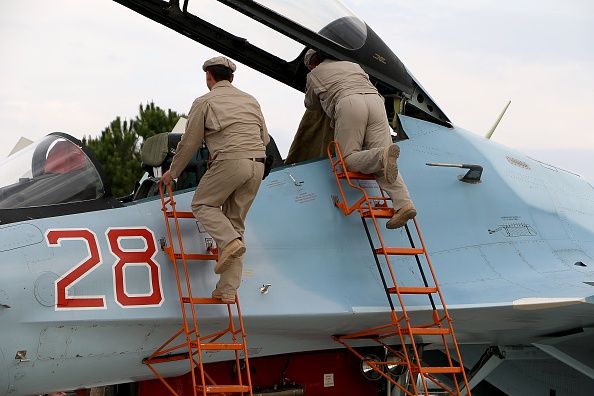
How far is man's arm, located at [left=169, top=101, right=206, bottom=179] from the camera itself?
5453mm

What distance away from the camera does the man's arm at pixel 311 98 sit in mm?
6711

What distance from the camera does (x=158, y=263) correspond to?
18.2 ft

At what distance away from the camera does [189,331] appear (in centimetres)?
543

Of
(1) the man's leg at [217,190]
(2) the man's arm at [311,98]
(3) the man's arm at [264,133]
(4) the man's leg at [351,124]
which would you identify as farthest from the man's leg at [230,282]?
(2) the man's arm at [311,98]

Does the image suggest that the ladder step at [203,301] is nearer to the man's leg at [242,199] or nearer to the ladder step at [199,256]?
the ladder step at [199,256]

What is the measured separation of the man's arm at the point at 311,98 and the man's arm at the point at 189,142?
142 cm

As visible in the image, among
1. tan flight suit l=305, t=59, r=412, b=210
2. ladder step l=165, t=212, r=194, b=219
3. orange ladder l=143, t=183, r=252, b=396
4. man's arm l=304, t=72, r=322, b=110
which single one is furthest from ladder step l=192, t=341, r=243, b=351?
man's arm l=304, t=72, r=322, b=110

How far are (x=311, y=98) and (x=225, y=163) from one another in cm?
155

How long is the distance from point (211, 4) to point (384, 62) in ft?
4.86

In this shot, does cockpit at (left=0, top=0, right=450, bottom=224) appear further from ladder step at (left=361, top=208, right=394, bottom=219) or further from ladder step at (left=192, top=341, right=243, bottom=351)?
ladder step at (left=192, top=341, right=243, bottom=351)

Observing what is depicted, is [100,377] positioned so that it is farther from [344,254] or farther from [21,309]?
[344,254]

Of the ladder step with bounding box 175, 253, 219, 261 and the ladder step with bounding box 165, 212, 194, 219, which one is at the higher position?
the ladder step with bounding box 165, 212, 194, 219

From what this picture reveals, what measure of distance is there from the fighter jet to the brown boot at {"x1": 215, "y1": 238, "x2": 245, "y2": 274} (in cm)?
40

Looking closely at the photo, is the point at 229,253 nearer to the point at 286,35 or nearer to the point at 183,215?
the point at 183,215
